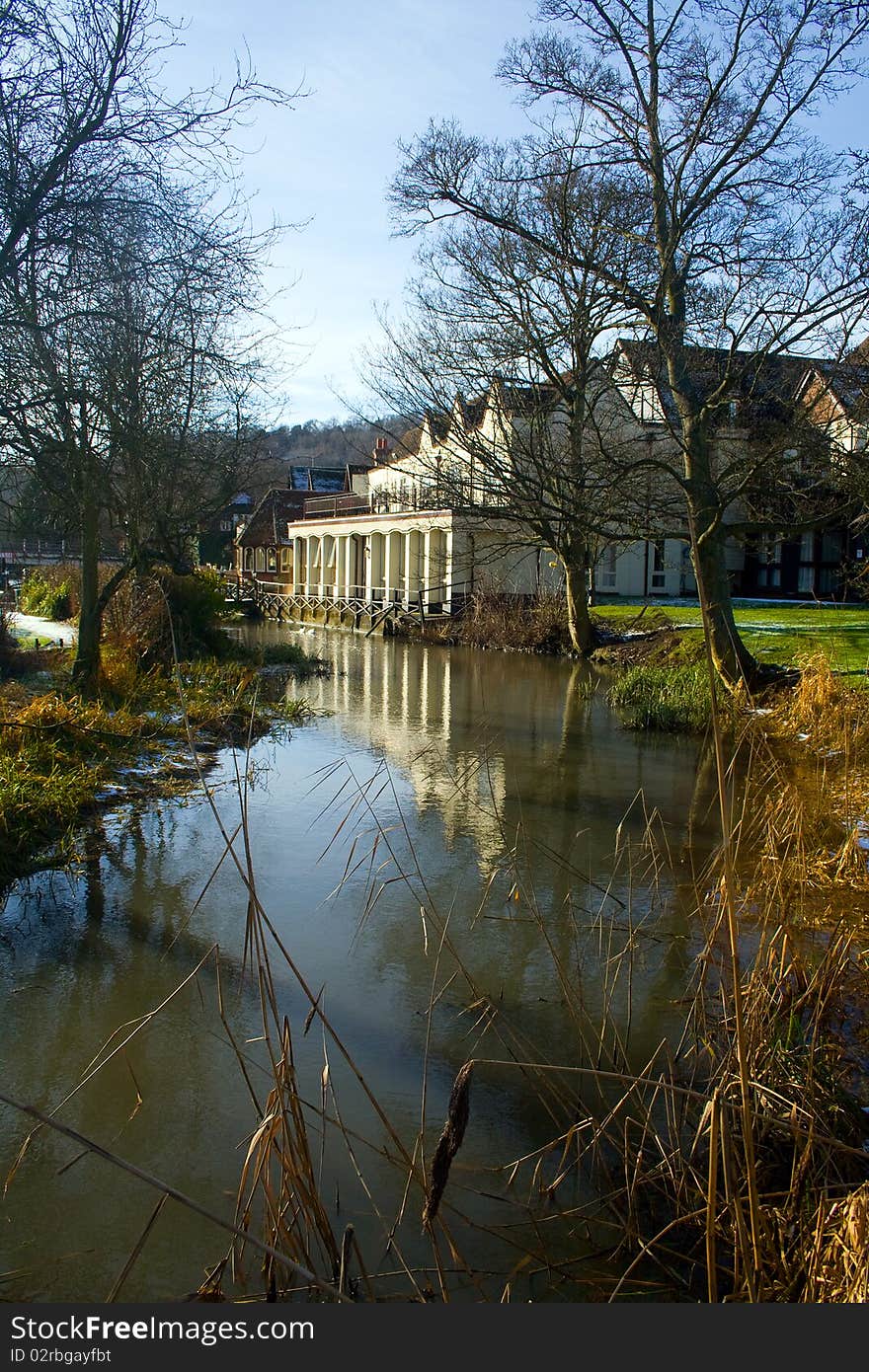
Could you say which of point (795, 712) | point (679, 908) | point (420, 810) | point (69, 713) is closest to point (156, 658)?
point (69, 713)

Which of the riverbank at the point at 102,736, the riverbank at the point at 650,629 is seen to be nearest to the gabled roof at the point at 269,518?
the riverbank at the point at 650,629

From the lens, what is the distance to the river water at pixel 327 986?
11.7 ft

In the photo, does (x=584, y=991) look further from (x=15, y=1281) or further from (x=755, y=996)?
(x=15, y=1281)

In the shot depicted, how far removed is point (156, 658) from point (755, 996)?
46.4 ft

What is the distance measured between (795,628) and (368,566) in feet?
69.8

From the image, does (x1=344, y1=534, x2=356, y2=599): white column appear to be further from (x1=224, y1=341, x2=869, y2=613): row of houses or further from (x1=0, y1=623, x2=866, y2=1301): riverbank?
(x1=0, y1=623, x2=866, y2=1301): riverbank

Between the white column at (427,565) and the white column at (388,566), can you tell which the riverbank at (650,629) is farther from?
the white column at (388,566)

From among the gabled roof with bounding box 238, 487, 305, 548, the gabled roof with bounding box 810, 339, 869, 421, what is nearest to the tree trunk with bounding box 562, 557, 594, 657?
the gabled roof with bounding box 810, 339, 869, 421

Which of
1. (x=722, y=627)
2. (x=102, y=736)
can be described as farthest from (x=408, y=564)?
(x=102, y=736)

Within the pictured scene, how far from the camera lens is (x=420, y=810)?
917 centimetres

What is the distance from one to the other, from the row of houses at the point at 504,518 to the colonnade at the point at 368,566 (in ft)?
0.26

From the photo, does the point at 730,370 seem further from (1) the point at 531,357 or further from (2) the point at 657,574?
(2) the point at 657,574

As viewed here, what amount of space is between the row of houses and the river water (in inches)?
177

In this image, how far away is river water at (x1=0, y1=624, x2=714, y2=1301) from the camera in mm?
3557
